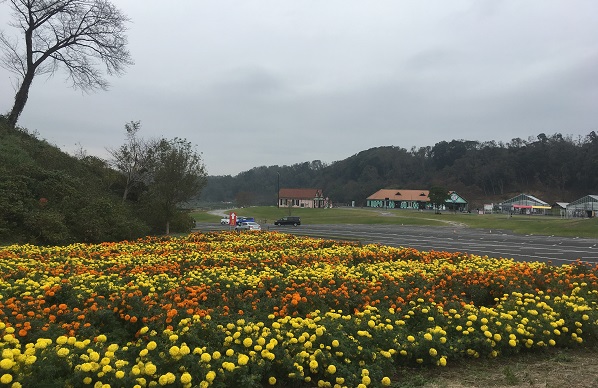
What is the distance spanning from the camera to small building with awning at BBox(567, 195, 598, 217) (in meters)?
67.2

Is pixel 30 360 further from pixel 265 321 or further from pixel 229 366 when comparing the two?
pixel 265 321

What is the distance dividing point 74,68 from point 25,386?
73.9ft

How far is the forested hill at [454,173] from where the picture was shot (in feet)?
353

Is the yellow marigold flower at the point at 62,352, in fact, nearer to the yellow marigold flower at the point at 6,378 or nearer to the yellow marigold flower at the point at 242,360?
the yellow marigold flower at the point at 6,378

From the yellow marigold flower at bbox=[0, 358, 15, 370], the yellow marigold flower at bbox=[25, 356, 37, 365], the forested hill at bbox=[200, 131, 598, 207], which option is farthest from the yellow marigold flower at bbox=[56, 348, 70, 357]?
the forested hill at bbox=[200, 131, 598, 207]

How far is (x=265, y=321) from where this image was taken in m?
4.91

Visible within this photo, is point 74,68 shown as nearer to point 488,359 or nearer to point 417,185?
point 488,359

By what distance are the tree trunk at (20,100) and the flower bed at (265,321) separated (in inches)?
653

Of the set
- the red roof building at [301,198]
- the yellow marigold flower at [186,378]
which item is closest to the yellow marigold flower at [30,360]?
the yellow marigold flower at [186,378]

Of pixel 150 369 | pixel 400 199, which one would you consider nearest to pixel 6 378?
pixel 150 369

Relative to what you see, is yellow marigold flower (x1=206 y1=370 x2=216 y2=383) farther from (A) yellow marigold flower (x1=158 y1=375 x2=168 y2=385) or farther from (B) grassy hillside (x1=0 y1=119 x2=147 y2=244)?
(B) grassy hillside (x1=0 y1=119 x2=147 y2=244)

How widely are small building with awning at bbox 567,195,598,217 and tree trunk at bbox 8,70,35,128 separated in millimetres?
70933

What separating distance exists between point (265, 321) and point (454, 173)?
12737cm

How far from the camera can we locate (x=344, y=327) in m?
4.56
